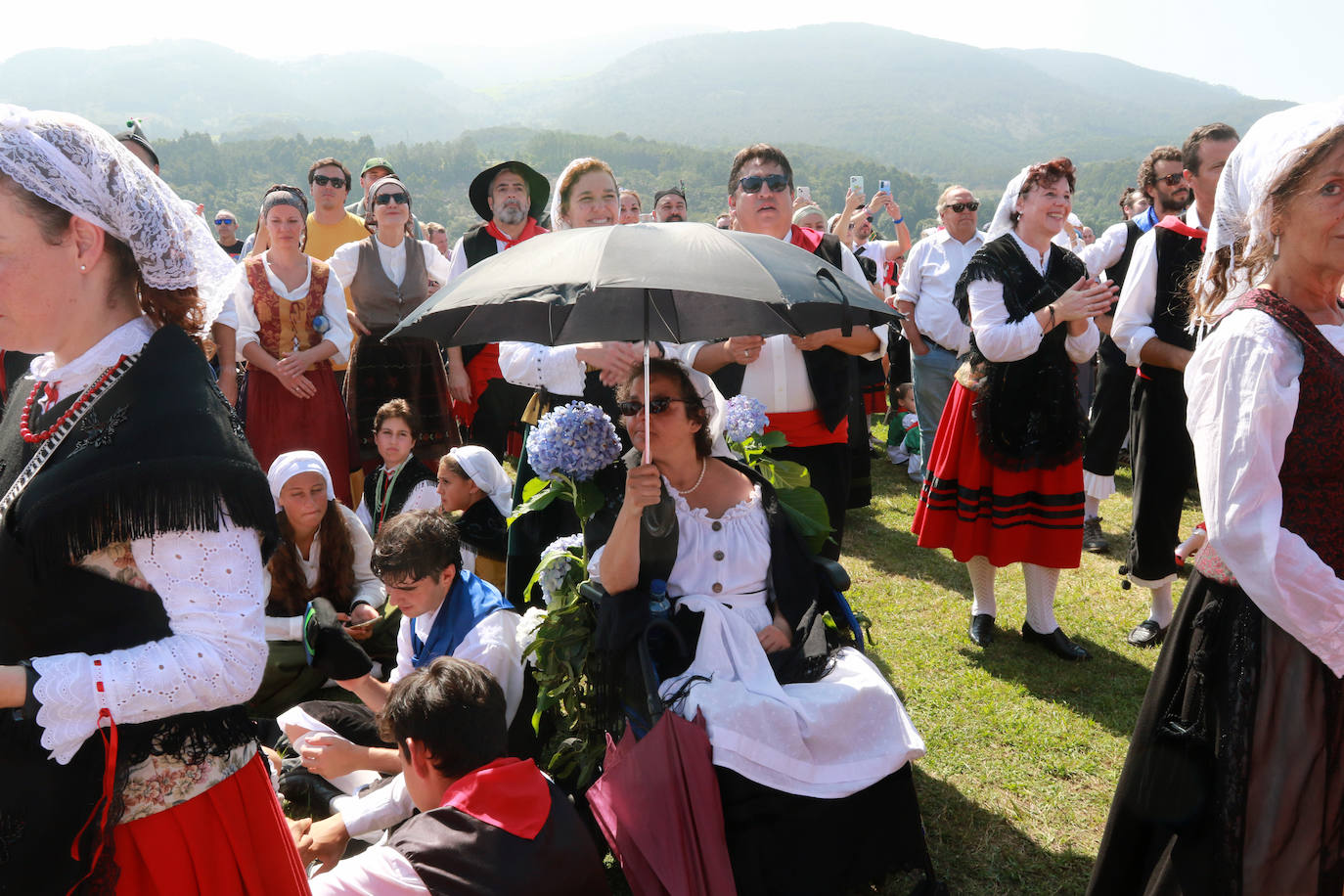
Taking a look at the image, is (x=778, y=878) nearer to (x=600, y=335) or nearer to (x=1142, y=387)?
(x=600, y=335)

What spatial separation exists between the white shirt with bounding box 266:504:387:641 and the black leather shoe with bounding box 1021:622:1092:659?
10.6 feet

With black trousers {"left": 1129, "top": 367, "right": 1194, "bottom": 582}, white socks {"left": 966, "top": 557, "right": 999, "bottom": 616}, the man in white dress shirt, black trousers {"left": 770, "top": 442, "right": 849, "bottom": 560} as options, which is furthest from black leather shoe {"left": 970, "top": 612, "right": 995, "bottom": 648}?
the man in white dress shirt

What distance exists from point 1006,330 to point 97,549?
12.2 feet

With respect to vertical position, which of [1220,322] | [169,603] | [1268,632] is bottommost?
[1268,632]

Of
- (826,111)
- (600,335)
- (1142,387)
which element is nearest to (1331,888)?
(600,335)

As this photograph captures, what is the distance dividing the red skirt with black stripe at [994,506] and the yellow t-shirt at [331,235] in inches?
190

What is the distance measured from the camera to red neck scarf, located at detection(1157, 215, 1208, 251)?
14.3ft

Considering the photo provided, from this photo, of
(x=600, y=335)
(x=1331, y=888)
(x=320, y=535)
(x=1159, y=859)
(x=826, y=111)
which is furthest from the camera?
(x=826, y=111)

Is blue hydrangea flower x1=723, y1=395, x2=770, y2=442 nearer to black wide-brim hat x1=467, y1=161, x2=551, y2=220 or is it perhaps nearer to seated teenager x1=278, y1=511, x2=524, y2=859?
seated teenager x1=278, y1=511, x2=524, y2=859

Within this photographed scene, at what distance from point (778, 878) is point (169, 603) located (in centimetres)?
199

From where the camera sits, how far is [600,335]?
9.41ft

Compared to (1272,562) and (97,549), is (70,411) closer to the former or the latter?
(97,549)

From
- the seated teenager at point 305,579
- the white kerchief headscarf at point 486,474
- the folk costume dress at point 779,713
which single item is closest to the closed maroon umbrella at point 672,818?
the folk costume dress at point 779,713

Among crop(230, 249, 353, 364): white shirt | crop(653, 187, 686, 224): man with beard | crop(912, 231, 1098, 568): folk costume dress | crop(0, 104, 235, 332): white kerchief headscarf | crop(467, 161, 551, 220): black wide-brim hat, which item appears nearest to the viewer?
crop(0, 104, 235, 332): white kerchief headscarf
